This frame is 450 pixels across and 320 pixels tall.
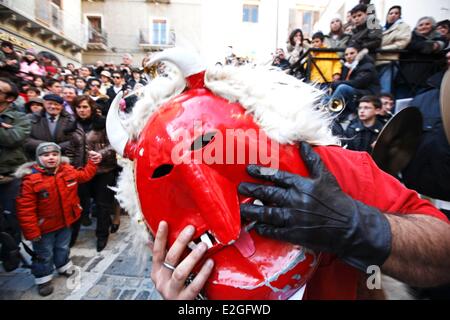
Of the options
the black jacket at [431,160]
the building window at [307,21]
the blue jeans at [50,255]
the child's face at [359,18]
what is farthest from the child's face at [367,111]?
the building window at [307,21]

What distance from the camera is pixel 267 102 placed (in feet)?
2.96

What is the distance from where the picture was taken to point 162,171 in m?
0.92

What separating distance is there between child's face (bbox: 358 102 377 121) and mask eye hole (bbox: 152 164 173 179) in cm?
325

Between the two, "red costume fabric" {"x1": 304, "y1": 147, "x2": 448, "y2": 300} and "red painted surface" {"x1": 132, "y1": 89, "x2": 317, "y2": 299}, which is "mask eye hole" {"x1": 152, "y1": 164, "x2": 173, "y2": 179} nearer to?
"red painted surface" {"x1": 132, "y1": 89, "x2": 317, "y2": 299}

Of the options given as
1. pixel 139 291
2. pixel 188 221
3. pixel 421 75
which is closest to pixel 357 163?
pixel 188 221

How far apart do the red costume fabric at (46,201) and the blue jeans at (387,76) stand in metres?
4.99

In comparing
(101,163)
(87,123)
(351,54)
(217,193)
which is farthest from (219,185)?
(351,54)

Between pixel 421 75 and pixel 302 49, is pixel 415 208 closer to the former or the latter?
pixel 421 75

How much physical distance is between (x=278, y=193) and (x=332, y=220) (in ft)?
0.59

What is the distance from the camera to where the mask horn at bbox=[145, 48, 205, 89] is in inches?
35.3

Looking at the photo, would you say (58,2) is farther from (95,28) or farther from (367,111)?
(367,111)

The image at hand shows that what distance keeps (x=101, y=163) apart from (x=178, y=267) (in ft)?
11.7

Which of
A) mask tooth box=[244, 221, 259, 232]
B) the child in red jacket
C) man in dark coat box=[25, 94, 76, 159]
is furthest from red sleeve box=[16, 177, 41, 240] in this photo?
mask tooth box=[244, 221, 259, 232]

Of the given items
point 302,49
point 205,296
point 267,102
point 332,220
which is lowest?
point 205,296
